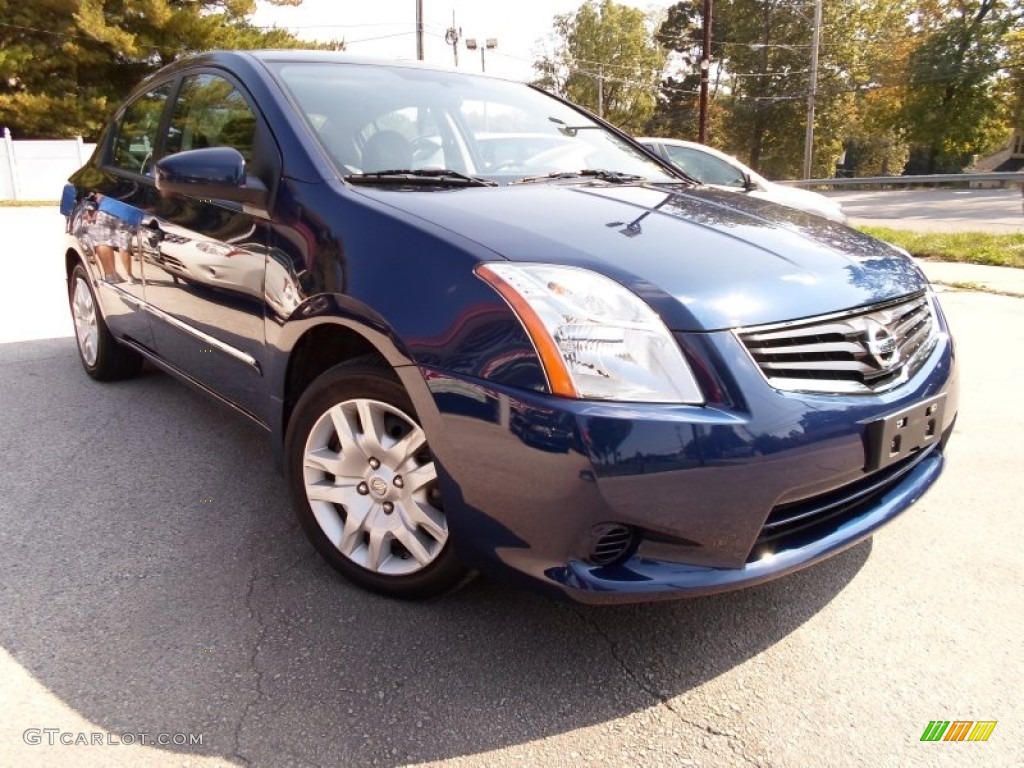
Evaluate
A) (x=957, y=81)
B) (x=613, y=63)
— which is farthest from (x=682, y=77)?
(x=957, y=81)

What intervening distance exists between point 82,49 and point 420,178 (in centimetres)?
2811

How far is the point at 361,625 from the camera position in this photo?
219cm

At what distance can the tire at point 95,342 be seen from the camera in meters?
4.26

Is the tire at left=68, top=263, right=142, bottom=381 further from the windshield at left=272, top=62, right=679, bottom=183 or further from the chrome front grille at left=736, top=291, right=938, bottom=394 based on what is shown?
the chrome front grille at left=736, top=291, right=938, bottom=394

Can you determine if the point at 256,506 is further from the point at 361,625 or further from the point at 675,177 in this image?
the point at 675,177

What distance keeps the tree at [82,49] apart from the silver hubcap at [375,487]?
27004 millimetres

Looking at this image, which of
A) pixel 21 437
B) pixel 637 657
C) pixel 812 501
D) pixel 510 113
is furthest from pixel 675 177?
pixel 21 437

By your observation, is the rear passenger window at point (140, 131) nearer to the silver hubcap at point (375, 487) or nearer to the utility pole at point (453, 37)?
the silver hubcap at point (375, 487)

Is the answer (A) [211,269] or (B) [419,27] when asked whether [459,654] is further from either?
(B) [419,27]

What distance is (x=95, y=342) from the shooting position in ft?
14.3

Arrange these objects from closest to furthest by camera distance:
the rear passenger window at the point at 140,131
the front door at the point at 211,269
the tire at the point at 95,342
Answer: the front door at the point at 211,269 → the rear passenger window at the point at 140,131 → the tire at the point at 95,342

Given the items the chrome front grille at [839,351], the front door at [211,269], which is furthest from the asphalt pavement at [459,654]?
the chrome front grille at [839,351]

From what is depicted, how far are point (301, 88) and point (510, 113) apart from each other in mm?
955

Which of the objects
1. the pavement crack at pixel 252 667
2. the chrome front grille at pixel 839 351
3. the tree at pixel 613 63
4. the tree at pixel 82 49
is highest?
the tree at pixel 613 63
